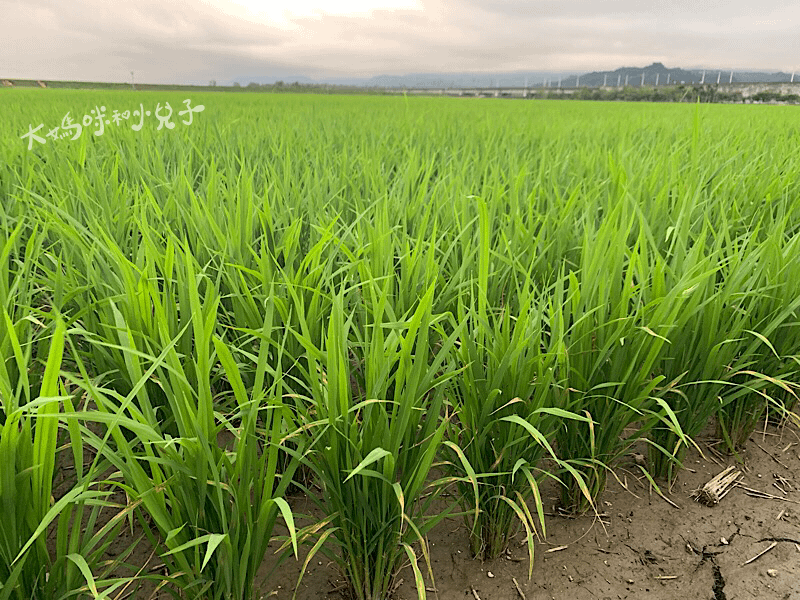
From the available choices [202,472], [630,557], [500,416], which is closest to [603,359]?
[500,416]

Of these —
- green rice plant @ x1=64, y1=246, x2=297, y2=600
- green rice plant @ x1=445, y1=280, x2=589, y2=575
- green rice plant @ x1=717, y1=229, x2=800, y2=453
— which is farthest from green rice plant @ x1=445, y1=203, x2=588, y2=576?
green rice plant @ x1=717, y1=229, x2=800, y2=453

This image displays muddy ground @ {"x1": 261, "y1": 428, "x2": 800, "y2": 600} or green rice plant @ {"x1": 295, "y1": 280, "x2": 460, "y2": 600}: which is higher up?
green rice plant @ {"x1": 295, "y1": 280, "x2": 460, "y2": 600}

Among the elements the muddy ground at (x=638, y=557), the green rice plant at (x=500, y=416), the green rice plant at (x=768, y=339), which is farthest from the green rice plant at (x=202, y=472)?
the green rice plant at (x=768, y=339)

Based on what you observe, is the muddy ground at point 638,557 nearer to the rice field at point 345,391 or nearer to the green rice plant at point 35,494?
the rice field at point 345,391

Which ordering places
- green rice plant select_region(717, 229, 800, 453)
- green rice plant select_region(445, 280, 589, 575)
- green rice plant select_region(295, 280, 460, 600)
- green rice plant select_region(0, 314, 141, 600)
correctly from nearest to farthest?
green rice plant select_region(0, 314, 141, 600), green rice plant select_region(295, 280, 460, 600), green rice plant select_region(445, 280, 589, 575), green rice plant select_region(717, 229, 800, 453)

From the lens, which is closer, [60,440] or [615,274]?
[615,274]

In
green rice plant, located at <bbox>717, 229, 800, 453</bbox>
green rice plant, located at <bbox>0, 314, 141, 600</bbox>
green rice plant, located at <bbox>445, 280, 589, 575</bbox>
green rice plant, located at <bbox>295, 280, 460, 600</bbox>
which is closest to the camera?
green rice plant, located at <bbox>0, 314, 141, 600</bbox>

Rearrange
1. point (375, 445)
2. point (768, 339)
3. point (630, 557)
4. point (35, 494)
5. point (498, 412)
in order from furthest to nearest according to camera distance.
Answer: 1. point (768, 339)
2. point (630, 557)
3. point (498, 412)
4. point (375, 445)
5. point (35, 494)

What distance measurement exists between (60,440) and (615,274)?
1.36m

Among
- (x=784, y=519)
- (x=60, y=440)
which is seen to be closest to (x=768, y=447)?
(x=784, y=519)

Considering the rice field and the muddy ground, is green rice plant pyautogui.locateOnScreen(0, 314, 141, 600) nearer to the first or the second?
the rice field

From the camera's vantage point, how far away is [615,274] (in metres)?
1.18

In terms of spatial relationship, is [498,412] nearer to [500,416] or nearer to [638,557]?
[500,416]

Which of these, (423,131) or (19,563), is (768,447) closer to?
(19,563)
